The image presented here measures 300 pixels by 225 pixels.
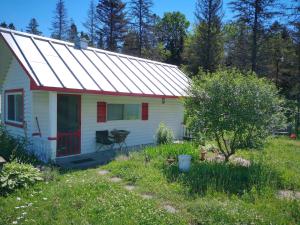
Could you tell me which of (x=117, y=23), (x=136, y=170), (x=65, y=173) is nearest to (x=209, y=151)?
(x=136, y=170)

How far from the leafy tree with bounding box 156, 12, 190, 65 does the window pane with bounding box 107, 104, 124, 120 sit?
33.3 metres

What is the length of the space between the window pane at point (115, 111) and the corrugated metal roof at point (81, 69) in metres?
1.04

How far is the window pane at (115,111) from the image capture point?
40.0 ft

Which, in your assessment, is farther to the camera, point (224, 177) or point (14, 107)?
point (14, 107)

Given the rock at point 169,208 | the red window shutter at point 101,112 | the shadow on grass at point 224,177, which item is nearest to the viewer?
the rock at point 169,208

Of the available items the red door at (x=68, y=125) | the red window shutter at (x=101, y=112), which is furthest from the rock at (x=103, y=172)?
the red window shutter at (x=101, y=112)

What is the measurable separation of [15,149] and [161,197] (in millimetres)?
5150

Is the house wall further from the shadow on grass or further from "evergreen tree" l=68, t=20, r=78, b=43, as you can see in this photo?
"evergreen tree" l=68, t=20, r=78, b=43

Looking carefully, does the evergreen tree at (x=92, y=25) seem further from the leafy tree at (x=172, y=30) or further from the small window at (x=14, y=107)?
the small window at (x=14, y=107)

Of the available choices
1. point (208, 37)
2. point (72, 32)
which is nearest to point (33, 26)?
point (72, 32)

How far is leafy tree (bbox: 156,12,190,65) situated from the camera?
1809 inches

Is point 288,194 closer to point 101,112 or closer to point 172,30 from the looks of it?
point 101,112

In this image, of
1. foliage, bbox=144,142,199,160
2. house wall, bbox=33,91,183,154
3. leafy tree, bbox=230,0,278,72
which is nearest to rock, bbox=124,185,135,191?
foliage, bbox=144,142,199,160

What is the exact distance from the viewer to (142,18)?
119ft
